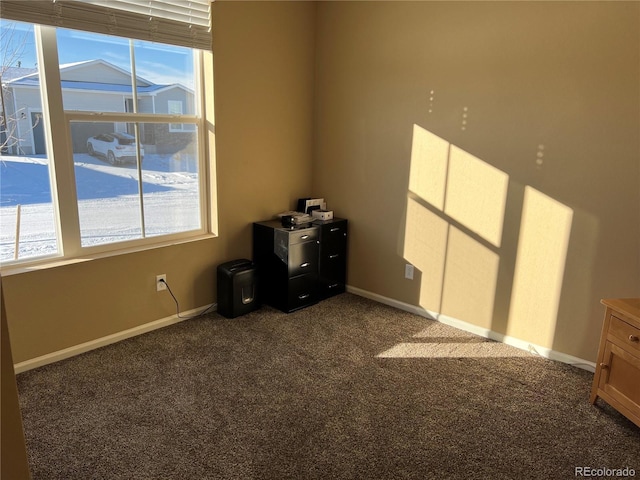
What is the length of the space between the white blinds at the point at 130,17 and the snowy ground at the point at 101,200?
760 millimetres

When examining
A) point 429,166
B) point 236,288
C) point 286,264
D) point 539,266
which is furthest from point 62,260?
point 539,266

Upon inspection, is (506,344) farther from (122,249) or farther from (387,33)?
(122,249)

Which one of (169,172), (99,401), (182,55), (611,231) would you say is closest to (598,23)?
(611,231)

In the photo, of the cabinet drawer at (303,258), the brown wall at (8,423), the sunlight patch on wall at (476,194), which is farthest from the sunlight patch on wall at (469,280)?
the brown wall at (8,423)

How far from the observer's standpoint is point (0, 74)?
2.53 m

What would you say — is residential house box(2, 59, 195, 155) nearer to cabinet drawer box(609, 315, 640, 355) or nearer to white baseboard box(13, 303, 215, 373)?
white baseboard box(13, 303, 215, 373)

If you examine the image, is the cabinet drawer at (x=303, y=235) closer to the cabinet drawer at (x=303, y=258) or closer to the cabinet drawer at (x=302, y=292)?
the cabinet drawer at (x=303, y=258)

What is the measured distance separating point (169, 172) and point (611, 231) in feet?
9.43

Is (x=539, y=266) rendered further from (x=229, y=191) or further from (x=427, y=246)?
(x=229, y=191)

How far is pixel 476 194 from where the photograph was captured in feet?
10.7

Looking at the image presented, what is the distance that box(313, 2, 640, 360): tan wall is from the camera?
2.68 meters

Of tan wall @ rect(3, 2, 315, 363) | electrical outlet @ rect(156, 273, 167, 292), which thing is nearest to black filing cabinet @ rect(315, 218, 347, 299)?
tan wall @ rect(3, 2, 315, 363)

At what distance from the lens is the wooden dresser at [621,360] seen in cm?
223

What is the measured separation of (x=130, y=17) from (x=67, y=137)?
84 cm
